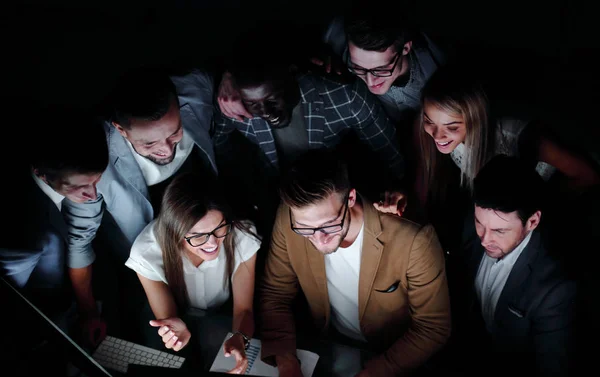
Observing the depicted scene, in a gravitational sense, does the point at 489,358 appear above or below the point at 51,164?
below

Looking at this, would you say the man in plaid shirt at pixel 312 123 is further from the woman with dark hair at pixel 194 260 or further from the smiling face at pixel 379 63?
the woman with dark hair at pixel 194 260

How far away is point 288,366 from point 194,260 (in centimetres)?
65

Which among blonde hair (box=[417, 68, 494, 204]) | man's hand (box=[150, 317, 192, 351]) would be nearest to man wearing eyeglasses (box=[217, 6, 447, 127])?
blonde hair (box=[417, 68, 494, 204])

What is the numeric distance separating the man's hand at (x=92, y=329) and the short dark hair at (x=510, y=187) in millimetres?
1695

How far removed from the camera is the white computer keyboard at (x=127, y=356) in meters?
2.02

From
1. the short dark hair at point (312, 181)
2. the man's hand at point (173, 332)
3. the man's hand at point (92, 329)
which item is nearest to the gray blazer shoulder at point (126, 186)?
the man's hand at point (92, 329)

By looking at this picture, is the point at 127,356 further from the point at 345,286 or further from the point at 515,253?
the point at 515,253

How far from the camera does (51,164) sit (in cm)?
198

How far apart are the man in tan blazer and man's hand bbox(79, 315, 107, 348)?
72cm

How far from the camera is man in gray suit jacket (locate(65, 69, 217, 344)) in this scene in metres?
2.02

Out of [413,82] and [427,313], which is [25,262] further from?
[413,82]

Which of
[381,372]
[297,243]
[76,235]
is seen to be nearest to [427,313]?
[381,372]

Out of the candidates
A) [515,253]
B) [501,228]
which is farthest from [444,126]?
[515,253]

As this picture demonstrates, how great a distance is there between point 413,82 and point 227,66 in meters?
0.83
